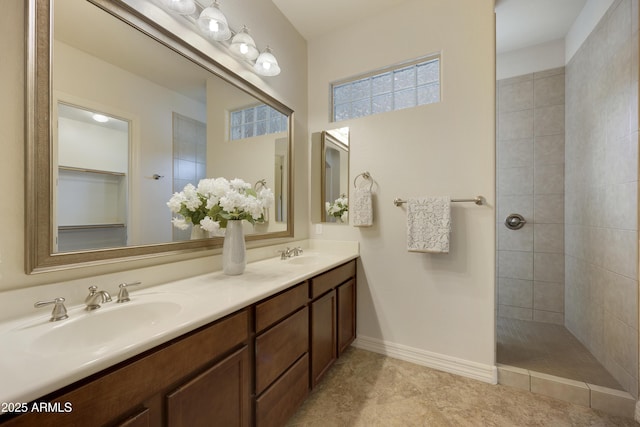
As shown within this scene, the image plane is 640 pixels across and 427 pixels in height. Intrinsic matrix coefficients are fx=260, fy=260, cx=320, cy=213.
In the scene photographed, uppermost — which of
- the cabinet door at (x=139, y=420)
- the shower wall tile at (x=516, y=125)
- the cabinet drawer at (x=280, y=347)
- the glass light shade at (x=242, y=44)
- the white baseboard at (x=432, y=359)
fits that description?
the glass light shade at (x=242, y=44)

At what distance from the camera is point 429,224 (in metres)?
1.84

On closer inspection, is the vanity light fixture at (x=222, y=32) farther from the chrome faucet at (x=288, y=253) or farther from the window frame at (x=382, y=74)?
the chrome faucet at (x=288, y=253)

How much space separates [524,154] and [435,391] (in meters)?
2.40

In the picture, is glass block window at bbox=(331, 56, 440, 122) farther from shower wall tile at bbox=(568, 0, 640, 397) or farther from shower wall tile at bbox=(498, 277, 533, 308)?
shower wall tile at bbox=(498, 277, 533, 308)

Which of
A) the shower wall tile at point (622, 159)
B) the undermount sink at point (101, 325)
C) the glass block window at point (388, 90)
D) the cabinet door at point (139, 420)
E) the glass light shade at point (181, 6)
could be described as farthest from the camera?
the glass block window at point (388, 90)

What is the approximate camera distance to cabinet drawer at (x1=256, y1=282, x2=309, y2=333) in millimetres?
1116

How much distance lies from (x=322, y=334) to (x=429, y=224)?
3.43 feet

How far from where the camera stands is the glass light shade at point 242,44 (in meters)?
1.60

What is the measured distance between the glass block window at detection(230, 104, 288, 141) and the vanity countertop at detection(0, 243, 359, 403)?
3.08 feet

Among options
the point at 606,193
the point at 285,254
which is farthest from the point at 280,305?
the point at 606,193

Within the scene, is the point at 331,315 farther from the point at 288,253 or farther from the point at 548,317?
the point at 548,317

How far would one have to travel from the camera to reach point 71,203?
973 mm

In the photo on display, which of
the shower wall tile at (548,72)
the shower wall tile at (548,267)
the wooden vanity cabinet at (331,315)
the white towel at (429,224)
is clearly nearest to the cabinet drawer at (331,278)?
the wooden vanity cabinet at (331,315)

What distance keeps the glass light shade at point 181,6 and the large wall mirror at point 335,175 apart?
1317 millimetres
